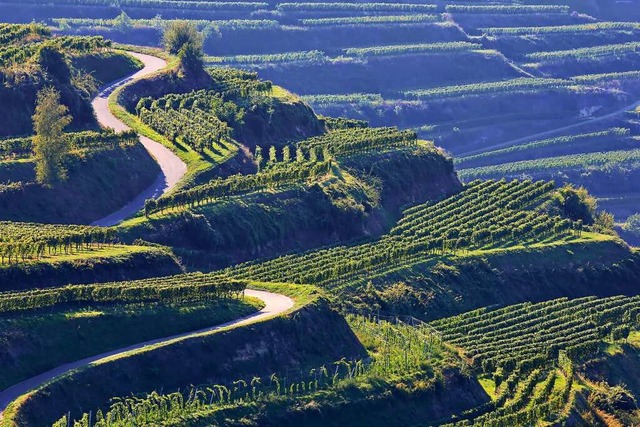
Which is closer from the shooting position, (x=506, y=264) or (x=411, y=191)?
(x=506, y=264)

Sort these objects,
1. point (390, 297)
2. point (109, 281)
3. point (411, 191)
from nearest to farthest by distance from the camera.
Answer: point (109, 281) → point (390, 297) → point (411, 191)

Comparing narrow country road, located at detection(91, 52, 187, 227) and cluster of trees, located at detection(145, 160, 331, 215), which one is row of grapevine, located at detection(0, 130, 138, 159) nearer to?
narrow country road, located at detection(91, 52, 187, 227)

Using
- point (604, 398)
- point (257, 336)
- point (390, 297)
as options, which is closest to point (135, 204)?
point (390, 297)

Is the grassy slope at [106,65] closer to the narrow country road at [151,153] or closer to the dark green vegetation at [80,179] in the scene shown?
the narrow country road at [151,153]

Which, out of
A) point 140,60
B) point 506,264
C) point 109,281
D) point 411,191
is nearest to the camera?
point 109,281

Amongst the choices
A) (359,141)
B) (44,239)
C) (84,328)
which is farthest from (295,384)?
(359,141)

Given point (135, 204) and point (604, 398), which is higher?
point (135, 204)

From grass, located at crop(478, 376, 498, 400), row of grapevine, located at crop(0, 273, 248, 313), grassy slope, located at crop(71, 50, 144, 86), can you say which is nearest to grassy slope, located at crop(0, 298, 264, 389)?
row of grapevine, located at crop(0, 273, 248, 313)

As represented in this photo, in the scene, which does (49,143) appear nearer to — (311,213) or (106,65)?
(311,213)

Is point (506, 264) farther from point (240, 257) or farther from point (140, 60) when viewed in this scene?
point (140, 60)
